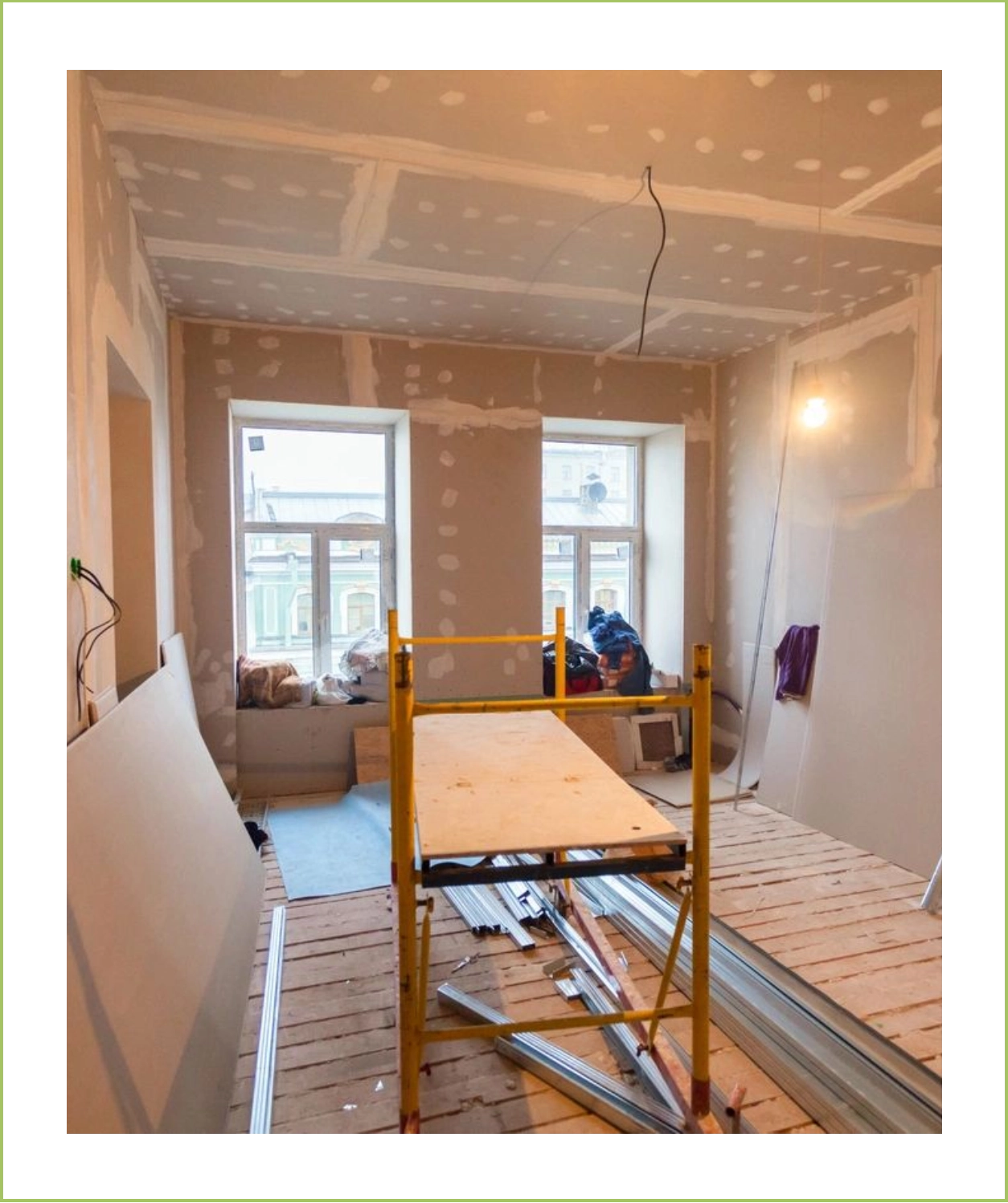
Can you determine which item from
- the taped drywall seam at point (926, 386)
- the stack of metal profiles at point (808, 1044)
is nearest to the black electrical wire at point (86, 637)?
the stack of metal profiles at point (808, 1044)

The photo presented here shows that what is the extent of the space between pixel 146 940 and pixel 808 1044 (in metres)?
1.90

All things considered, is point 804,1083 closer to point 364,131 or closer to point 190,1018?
point 190,1018

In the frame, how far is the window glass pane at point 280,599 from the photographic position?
14.8 ft

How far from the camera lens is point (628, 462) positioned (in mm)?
5328

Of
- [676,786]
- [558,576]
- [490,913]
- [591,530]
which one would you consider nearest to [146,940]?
[490,913]

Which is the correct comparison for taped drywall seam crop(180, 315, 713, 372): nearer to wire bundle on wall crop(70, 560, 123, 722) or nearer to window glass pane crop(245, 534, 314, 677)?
window glass pane crop(245, 534, 314, 677)

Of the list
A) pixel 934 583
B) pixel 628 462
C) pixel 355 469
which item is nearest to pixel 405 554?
pixel 355 469

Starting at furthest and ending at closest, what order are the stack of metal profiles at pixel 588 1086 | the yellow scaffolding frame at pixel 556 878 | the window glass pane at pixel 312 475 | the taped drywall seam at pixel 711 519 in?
1. the taped drywall seam at pixel 711 519
2. the window glass pane at pixel 312 475
3. the stack of metal profiles at pixel 588 1086
4. the yellow scaffolding frame at pixel 556 878

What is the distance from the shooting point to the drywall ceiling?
Result: 200cm

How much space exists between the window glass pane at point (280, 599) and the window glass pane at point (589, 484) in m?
1.79

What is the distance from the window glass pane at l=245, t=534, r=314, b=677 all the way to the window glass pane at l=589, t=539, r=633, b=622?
2.15 metres

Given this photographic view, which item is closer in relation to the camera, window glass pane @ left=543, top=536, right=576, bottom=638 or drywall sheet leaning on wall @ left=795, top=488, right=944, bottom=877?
drywall sheet leaning on wall @ left=795, top=488, right=944, bottom=877

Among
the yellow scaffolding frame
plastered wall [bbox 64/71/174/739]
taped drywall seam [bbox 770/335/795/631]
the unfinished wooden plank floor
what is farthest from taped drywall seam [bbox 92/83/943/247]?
the unfinished wooden plank floor

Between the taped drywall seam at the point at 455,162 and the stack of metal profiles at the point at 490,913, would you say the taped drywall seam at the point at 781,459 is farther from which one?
the stack of metal profiles at the point at 490,913
